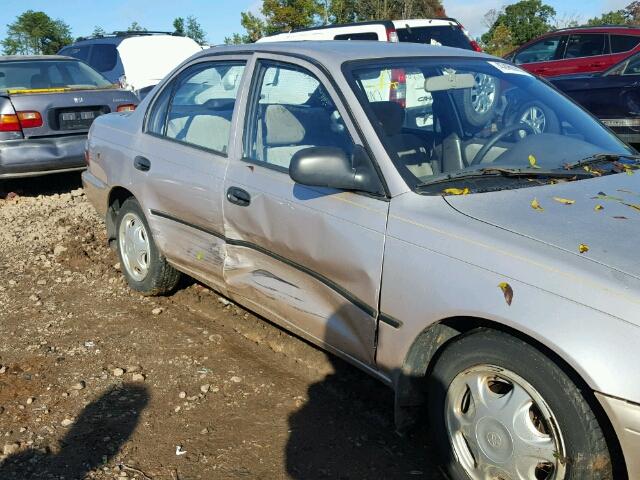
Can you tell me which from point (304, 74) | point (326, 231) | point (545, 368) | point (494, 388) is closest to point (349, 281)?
point (326, 231)

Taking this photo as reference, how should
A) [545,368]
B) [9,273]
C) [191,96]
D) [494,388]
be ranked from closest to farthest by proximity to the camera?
[545,368] < [494,388] < [191,96] < [9,273]

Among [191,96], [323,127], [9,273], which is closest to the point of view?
[323,127]

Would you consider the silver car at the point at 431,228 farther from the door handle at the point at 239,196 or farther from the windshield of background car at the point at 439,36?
the windshield of background car at the point at 439,36

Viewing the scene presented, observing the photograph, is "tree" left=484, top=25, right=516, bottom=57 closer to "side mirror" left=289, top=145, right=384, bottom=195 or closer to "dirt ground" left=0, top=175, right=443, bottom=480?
"dirt ground" left=0, top=175, right=443, bottom=480

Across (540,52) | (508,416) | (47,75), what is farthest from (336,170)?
(540,52)

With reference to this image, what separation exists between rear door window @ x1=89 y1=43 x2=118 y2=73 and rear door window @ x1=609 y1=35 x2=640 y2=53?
8.60 m

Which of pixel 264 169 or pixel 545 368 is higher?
pixel 264 169

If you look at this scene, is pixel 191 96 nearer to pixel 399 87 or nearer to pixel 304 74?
pixel 304 74

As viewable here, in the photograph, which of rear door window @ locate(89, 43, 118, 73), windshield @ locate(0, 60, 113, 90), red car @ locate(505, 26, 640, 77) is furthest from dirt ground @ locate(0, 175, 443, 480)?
red car @ locate(505, 26, 640, 77)

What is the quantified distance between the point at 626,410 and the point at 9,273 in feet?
15.8

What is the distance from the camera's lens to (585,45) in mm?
12492

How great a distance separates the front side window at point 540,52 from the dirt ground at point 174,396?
10142 millimetres

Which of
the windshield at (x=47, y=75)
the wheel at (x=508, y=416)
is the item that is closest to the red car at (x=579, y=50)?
the windshield at (x=47, y=75)

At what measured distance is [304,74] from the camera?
3469 millimetres
